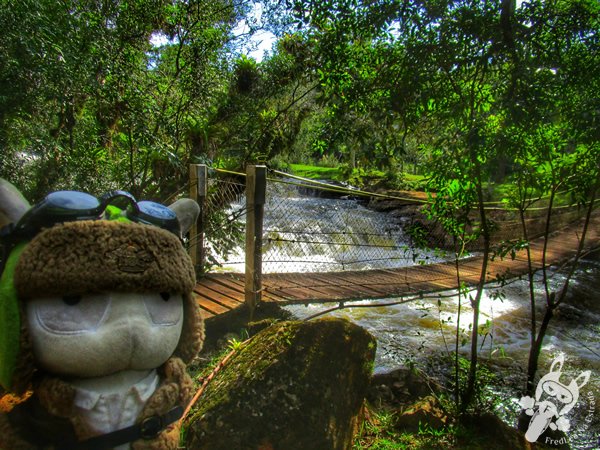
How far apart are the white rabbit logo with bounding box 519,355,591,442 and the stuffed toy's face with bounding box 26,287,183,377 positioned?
2.25 meters

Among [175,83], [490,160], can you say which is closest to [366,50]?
[490,160]

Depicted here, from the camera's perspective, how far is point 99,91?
9.52ft

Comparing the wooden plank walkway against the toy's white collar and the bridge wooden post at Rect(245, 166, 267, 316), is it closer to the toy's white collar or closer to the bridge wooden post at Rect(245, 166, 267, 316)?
the bridge wooden post at Rect(245, 166, 267, 316)

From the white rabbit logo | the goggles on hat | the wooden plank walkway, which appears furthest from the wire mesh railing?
the goggles on hat

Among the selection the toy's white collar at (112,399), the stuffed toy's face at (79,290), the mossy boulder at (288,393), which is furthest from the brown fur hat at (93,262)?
the mossy boulder at (288,393)

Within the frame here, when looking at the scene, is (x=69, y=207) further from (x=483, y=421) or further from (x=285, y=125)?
(x=285, y=125)

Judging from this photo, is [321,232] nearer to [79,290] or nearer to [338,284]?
[338,284]

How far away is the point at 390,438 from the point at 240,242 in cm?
261

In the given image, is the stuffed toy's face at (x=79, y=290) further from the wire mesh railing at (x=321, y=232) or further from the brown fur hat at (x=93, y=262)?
the wire mesh railing at (x=321, y=232)

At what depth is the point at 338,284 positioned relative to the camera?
151 inches

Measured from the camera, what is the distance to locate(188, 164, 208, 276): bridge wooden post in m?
3.53

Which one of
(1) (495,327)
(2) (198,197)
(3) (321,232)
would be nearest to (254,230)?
(2) (198,197)

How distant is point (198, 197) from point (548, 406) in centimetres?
293

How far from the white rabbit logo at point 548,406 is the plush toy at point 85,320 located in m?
2.18
